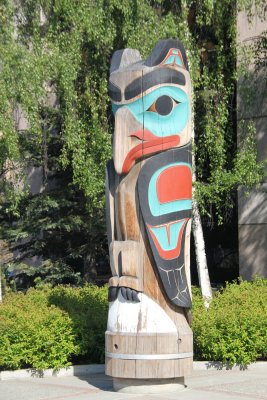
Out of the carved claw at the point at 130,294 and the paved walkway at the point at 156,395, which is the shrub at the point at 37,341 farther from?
the carved claw at the point at 130,294

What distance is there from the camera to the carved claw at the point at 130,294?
8.66 m

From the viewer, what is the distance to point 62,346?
1044 cm

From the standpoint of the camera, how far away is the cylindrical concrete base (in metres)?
8.67

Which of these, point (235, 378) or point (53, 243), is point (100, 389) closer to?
point (235, 378)

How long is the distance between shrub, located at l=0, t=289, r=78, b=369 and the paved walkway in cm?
27

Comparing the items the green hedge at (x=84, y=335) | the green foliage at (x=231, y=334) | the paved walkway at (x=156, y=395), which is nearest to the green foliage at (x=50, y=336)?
the green hedge at (x=84, y=335)

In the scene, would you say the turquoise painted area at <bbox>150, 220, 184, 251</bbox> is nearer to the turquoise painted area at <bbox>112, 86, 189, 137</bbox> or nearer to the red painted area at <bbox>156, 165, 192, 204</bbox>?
the red painted area at <bbox>156, 165, 192, 204</bbox>

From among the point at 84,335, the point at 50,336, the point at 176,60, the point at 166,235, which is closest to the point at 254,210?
the point at 84,335

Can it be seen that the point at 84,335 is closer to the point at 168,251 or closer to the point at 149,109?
the point at 168,251

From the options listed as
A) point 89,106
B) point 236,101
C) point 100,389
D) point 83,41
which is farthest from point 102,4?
point 100,389

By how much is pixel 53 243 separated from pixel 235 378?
35.1 feet

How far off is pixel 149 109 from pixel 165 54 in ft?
2.39

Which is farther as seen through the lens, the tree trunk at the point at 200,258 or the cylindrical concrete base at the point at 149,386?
the tree trunk at the point at 200,258

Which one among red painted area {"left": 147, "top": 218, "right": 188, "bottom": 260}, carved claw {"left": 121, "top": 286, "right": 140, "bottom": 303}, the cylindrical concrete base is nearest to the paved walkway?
the cylindrical concrete base
